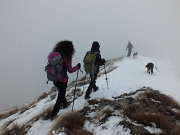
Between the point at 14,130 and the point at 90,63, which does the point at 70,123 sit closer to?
the point at 14,130

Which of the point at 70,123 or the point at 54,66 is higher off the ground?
the point at 54,66

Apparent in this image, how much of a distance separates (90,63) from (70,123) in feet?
10.1

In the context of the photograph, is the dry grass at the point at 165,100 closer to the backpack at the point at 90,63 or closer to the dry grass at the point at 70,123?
the backpack at the point at 90,63

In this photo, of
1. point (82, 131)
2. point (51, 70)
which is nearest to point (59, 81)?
point (51, 70)

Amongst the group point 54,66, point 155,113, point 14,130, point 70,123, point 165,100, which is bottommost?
point 14,130

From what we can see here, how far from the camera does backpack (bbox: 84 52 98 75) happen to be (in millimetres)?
Answer: 7406

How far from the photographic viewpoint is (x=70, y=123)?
5281 mm

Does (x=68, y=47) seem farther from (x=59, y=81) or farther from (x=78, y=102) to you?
(x=78, y=102)

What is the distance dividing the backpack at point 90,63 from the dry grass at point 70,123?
2527 mm

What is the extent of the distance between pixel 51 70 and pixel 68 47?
3.58ft

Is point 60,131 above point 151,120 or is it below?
below

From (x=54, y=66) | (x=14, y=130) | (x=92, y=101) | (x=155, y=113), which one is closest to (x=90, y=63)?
(x=92, y=101)

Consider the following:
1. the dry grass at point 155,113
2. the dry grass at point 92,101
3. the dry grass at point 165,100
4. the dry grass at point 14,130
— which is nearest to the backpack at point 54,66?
the dry grass at point 92,101

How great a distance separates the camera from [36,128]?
6.07 metres
